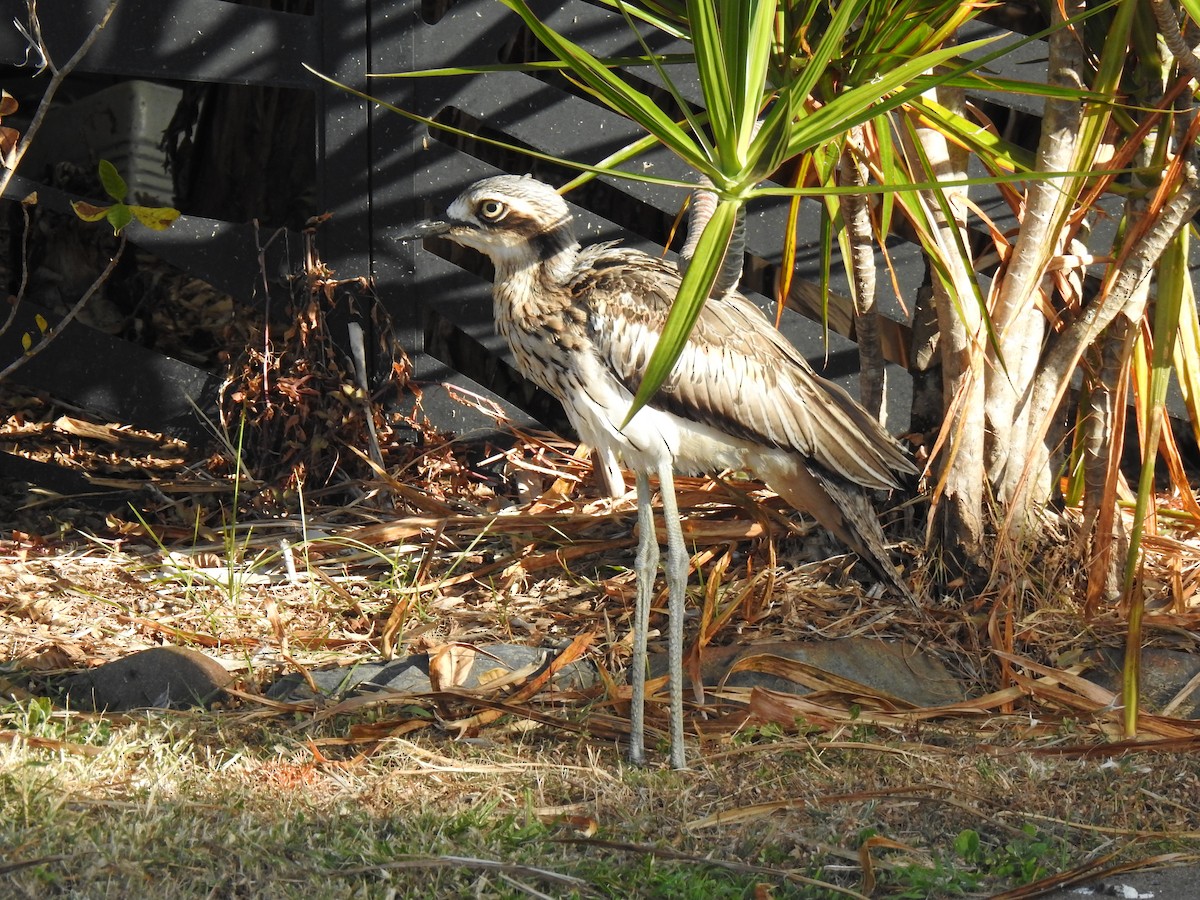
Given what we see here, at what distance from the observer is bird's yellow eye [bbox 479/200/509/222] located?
12.5ft

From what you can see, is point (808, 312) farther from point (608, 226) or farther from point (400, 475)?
point (400, 475)

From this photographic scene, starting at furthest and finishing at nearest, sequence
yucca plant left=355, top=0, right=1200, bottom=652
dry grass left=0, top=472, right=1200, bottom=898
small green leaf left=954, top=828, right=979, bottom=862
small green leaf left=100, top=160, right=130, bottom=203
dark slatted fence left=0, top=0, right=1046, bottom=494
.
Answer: dark slatted fence left=0, top=0, right=1046, bottom=494 < small green leaf left=100, top=160, right=130, bottom=203 < yucca plant left=355, top=0, right=1200, bottom=652 < small green leaf left=954, top=828, right=979, bottom=862 < dry grass left=0, top=472, right=1200, bottom=898

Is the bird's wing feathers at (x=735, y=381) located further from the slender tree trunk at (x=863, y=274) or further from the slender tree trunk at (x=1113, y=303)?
the slender tree trunk at (x=1113, y=303)

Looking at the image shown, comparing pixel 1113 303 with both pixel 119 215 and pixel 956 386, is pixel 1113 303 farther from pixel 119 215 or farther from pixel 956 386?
pixel 119 215

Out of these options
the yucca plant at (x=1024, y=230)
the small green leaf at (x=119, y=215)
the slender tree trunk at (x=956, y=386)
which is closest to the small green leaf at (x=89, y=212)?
the small green leaf at (x=119, y=215)

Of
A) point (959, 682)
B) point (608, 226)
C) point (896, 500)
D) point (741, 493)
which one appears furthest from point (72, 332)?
point (959, 682)

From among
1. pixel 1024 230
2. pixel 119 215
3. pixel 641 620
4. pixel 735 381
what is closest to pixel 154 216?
pixel 119 215

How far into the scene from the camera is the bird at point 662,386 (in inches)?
144

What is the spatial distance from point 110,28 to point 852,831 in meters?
3.87

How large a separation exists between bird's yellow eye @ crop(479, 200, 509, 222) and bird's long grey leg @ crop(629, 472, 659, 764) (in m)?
0.83

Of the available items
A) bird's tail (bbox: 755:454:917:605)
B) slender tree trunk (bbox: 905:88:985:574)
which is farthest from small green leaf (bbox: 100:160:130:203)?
slender tree trunk (bbox: 905:88:985:574)

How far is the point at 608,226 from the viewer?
513cm

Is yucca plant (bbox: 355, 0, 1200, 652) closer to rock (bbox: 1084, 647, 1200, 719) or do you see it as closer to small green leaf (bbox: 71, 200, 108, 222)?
rock (bbox: 1084, 647, 1200, 719)

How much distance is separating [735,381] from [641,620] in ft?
2.47
